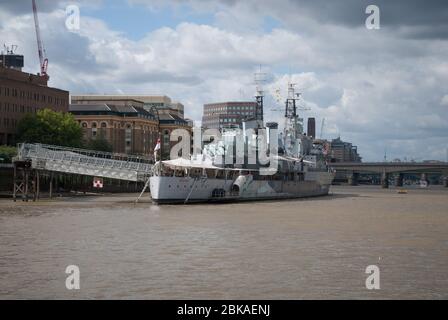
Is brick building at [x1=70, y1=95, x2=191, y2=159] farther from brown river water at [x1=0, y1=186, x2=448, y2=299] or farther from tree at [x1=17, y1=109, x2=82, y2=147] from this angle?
brown river water at [x1=0, y1=186, x2=448, y2=299]

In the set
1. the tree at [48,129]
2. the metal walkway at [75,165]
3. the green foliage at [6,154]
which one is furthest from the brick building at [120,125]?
the metal walkway at [75,165]

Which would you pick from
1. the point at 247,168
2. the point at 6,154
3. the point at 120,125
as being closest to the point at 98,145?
the point at 120,125

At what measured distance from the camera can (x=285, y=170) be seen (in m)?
99.0

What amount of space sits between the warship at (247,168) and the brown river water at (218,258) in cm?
2160

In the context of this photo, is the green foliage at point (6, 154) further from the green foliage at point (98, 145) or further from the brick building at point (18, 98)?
the green foliage at point (98, 145)

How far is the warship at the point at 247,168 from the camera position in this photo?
75.4 m

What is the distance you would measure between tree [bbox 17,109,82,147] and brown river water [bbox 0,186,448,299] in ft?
218

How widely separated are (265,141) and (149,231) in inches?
2135

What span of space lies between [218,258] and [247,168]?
55.2 metres

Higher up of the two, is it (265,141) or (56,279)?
(265,141)

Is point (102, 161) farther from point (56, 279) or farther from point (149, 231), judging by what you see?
point (56, 279)

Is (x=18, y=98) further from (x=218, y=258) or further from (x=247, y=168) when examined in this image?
(x=218, y=258)

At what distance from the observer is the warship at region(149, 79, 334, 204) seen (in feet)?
247
